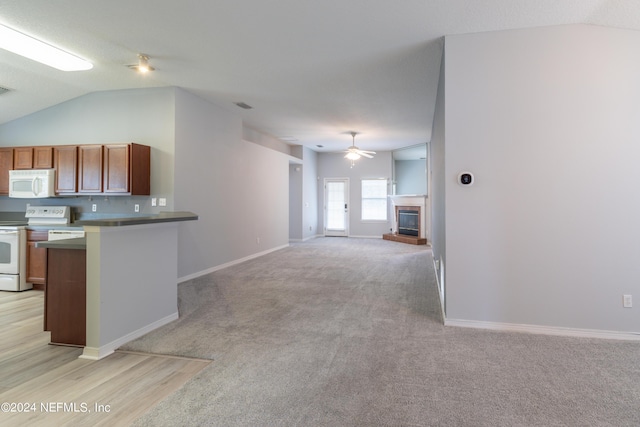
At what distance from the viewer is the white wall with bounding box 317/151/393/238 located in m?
11.4

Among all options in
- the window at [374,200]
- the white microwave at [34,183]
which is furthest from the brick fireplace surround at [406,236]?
the white microwave at [34,183]

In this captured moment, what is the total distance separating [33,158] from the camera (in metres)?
5.00

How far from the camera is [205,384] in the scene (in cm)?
229

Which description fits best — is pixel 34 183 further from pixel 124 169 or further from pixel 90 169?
pixel 124 169

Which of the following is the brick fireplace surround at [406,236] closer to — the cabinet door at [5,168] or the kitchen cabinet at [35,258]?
the kitchen cabinet at [35,258]

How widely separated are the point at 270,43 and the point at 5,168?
179 inches

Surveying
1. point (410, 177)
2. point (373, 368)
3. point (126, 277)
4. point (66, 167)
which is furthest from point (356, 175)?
point (373, 368)

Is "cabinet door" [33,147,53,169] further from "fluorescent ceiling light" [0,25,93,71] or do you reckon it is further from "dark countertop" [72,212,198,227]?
"dark countertop" [72,212,198,227]

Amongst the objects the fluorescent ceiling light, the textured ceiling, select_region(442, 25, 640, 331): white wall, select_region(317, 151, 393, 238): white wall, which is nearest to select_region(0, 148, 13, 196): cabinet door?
the textured ceiling

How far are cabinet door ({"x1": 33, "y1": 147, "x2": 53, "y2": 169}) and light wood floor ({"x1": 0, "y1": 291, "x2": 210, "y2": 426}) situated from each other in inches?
108

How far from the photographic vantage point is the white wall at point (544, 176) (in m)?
3.08

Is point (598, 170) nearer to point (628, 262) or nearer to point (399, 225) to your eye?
point (628, 262)

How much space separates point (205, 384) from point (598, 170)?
371cm

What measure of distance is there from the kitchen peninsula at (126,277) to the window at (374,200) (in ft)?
28.0
